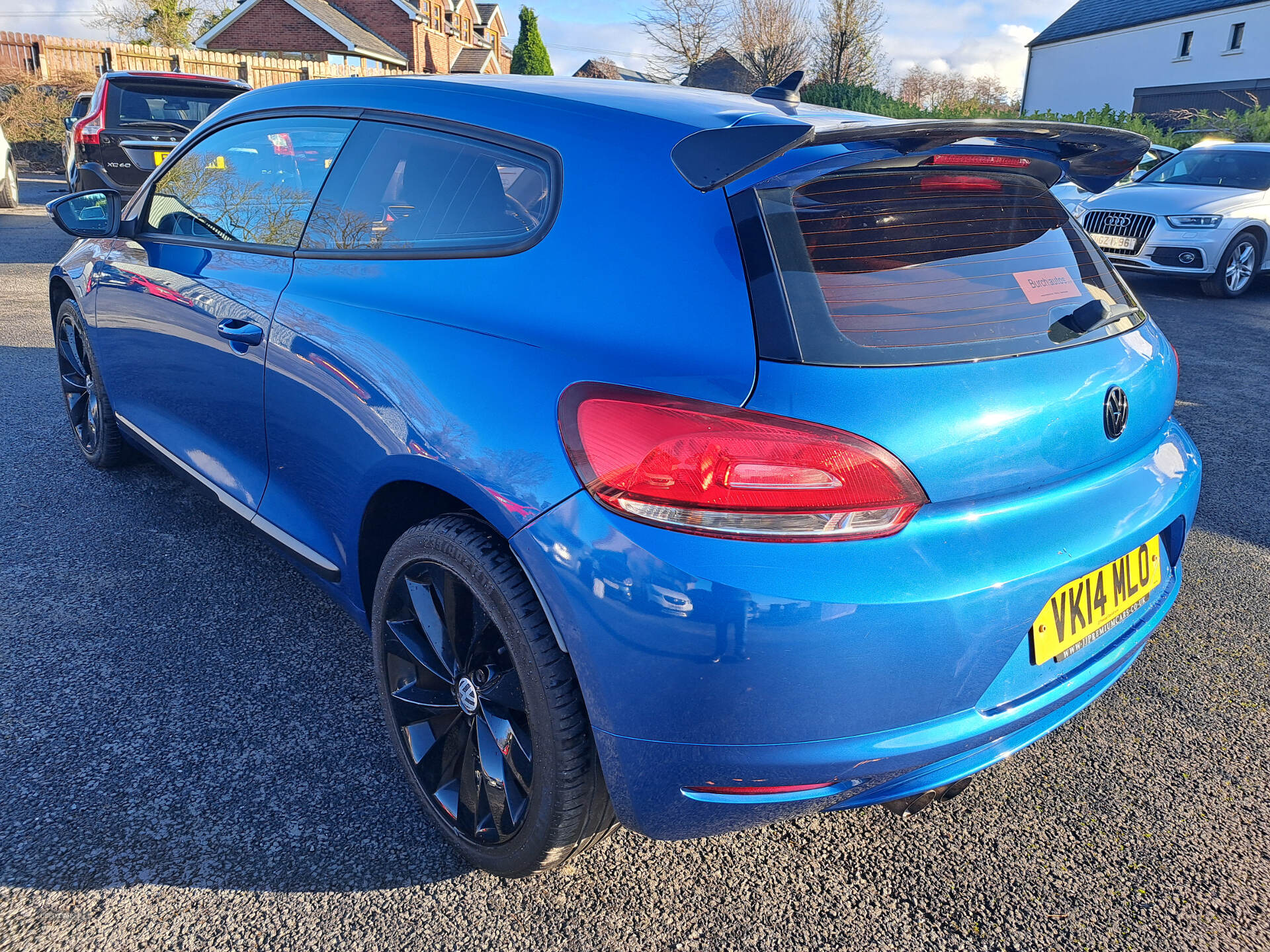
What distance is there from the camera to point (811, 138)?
1.63m

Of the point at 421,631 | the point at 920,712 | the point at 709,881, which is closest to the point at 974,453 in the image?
the point at 920,712

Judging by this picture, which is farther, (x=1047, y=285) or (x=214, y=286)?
(x=214, y=286)

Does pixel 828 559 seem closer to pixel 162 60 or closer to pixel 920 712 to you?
A: pixel 920 712

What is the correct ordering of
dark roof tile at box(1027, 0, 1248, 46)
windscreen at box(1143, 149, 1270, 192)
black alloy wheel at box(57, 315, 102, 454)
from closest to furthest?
black alloy wheel at box(57, 315, 102, 454) → windscreen at box(1143, 149, 1270, 192) → dark roof tile at box(1027, 0, 1248, 46)

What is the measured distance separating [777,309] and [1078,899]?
1.43m

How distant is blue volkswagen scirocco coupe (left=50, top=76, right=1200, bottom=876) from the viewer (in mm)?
1520

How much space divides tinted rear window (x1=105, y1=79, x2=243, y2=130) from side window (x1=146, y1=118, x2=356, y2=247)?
703cm

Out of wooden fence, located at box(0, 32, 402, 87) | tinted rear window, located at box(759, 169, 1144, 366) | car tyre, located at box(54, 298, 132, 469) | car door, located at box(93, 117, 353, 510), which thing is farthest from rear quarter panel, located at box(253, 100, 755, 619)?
wooden fence, located at box(0, 32, 402, 87)

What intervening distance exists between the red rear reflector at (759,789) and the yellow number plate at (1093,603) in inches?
19.2

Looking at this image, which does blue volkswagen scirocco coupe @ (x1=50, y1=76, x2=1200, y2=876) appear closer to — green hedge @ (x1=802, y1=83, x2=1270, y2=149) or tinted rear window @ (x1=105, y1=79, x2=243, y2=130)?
tinted rear window @ (x1=105, y1=79, x2=243, y2=130)

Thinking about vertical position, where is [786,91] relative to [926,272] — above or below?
above

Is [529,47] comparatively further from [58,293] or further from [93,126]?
[58,293]

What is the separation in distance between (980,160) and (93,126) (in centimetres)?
999

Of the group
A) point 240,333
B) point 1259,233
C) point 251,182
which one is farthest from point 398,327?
point 1259,233
